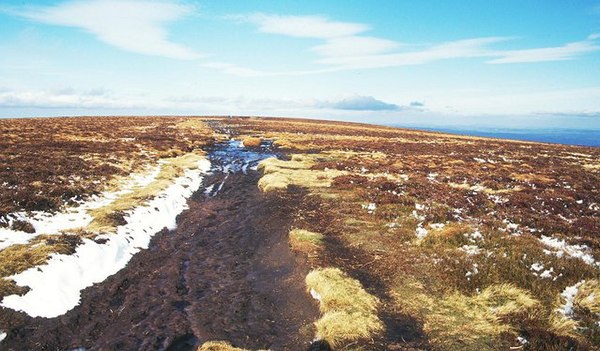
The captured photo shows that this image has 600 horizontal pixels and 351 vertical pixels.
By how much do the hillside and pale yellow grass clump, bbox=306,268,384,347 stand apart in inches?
1.9

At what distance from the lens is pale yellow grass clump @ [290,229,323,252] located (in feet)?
46.3

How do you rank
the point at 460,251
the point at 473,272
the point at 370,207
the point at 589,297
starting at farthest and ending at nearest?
the point at 370,207
the point at 460,251
the point at 473,272
the point at 589,297

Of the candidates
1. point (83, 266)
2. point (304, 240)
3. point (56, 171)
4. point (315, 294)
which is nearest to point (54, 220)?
point (83, 266)

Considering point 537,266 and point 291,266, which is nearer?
point 537,266

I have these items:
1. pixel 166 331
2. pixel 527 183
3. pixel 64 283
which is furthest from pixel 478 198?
pixel 64 283

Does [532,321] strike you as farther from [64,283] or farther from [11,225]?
[11,225]

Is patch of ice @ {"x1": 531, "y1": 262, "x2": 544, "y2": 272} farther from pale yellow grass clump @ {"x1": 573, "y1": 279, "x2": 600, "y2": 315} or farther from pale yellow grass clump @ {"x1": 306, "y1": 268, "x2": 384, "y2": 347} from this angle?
pale yellow grass clump @ {"x1": 306, "y1": 268, "x2": 384, "y2": 347}

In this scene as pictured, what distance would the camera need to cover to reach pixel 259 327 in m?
9.45

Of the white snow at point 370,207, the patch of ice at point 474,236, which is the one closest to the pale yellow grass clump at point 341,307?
the patch of ice at point 474,236

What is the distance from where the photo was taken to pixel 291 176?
93.1 ft

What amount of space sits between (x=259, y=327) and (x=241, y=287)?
2.42 m

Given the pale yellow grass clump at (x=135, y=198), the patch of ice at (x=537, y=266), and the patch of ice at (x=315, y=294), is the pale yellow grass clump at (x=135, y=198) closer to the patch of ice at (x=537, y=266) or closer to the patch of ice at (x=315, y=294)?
the patch of ice at (x=315, y=294)

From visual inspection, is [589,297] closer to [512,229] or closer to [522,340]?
[522,340]

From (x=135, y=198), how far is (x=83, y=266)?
791 centimetres
